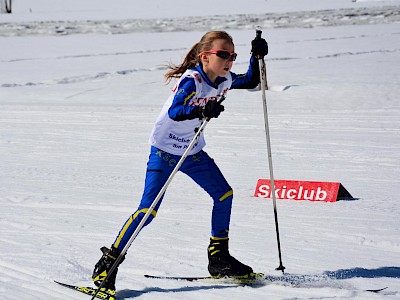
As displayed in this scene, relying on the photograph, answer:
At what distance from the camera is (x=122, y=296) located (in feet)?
13.6

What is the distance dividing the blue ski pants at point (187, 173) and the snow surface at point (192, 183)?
36cm

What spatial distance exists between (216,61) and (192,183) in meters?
3.37

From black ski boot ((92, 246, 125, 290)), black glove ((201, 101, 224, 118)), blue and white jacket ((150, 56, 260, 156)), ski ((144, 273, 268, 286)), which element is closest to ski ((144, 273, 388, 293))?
ski ((144, 273, 268, 286))

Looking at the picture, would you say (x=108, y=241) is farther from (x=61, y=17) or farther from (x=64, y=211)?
(x=61, y=17)

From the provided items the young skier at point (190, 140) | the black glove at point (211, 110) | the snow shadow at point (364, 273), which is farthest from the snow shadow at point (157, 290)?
the black glove at point (211, 110)

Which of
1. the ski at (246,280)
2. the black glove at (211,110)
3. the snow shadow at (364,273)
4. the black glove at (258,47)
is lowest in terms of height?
the ski at (246,280)

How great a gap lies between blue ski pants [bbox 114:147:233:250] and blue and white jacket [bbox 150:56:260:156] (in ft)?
0.19

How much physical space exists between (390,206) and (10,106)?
7.93 m

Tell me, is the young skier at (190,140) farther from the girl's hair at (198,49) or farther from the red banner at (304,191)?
the red banner at (304,191)

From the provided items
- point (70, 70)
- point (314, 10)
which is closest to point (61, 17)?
point (314, 10)

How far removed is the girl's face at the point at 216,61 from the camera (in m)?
4.05

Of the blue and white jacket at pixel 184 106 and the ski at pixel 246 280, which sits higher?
the blue and white jacket at pixel 184 106

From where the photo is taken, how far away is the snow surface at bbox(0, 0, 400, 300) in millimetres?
4547

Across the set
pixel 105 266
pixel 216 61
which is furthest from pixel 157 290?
pixel 216 61
